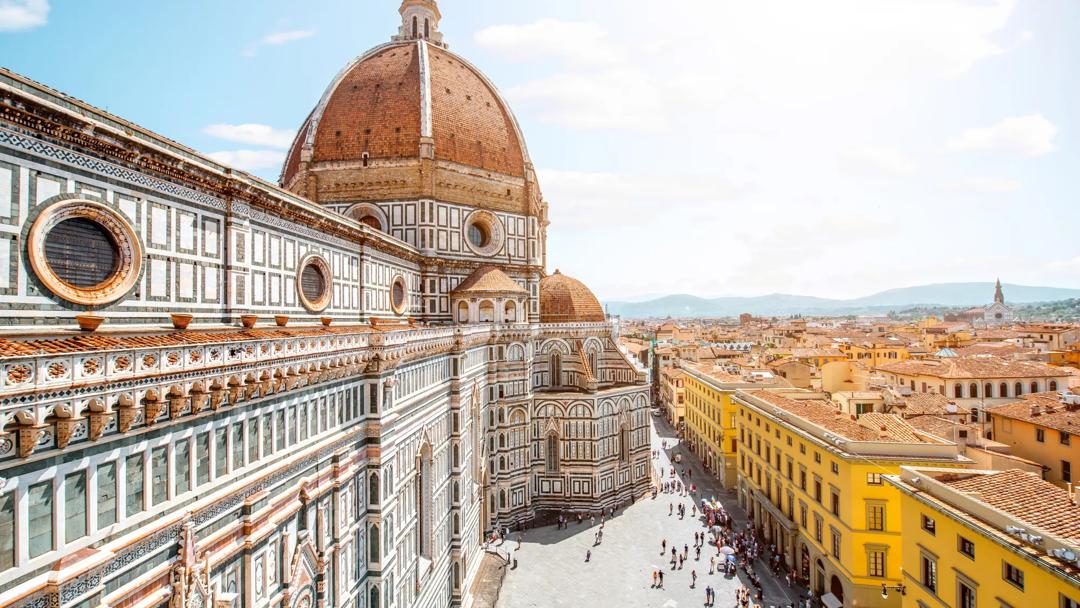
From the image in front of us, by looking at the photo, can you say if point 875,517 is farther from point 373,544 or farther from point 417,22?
point 417,22

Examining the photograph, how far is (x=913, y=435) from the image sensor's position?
25422mm

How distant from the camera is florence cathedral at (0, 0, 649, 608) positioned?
8.08 m

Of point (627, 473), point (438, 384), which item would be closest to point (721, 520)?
point (627, 473)

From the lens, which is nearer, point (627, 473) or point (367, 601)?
point (367, 601)

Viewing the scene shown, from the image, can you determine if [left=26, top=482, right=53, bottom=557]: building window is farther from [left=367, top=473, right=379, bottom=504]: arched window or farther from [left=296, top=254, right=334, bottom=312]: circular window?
[left=296, top=254, right=334, bottom=312]: circular window

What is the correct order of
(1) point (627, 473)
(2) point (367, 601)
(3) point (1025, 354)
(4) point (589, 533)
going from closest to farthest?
(2) point (367, 601)
(4) point (589, 533)
(1) point (627, 473)
(3) point (1025, 354)

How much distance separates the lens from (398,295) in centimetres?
3033

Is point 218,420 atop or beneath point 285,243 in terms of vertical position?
beneath

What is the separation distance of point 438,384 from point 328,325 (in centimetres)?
533

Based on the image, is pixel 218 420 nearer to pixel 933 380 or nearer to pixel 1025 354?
pixel 933 380

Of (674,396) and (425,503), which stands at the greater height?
(425,503)

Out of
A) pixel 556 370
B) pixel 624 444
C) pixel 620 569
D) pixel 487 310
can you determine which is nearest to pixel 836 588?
pixel 620 569

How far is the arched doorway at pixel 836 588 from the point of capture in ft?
83.5

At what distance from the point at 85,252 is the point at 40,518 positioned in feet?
17.7
